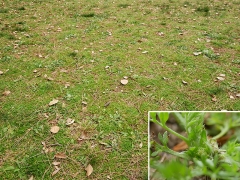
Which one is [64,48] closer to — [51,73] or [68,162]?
[51,73]

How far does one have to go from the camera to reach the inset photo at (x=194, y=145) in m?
1.17

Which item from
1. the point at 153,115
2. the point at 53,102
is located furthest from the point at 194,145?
the point at 53,102

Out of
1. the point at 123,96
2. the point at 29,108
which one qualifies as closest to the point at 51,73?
the point at 29,108

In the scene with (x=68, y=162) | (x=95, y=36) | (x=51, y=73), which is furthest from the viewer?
(x=95, y=36)

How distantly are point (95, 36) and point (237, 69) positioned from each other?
266 cm

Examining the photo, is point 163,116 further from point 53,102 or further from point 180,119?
point 53,102

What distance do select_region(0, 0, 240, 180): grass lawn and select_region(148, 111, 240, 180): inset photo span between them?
97cm

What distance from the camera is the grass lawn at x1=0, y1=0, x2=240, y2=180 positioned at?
2.45 meters

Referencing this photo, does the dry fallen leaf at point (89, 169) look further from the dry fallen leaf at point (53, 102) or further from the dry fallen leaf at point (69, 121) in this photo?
the dry fallen leaf at point (53, 102)

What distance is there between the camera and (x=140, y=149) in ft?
8.27

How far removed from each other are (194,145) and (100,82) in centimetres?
226

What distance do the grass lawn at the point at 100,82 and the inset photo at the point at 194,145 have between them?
3.20 ft

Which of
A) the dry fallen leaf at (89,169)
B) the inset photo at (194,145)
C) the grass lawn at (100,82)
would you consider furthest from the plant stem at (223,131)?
the dry fallen leaf at (89,169)

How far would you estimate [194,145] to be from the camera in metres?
1.32
